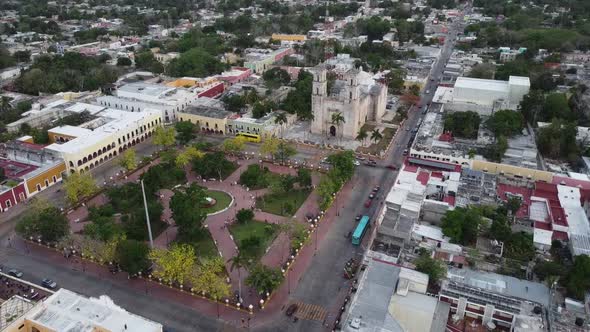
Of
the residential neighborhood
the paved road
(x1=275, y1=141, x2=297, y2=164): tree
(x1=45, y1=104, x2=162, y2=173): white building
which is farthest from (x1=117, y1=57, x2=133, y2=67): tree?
the paved road

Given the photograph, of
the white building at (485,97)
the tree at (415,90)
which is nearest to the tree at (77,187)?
the white building at (485,97)

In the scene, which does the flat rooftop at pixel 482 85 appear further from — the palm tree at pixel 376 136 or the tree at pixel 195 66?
the tree at pixel 195 66

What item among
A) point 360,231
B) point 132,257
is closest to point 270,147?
point 360,231

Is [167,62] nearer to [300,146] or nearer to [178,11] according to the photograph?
[300,146]

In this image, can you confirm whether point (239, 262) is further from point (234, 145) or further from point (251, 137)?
point (251, 137)

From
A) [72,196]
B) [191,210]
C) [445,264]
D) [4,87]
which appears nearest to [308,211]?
[191,210]

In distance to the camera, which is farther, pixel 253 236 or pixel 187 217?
pixel 187 217
